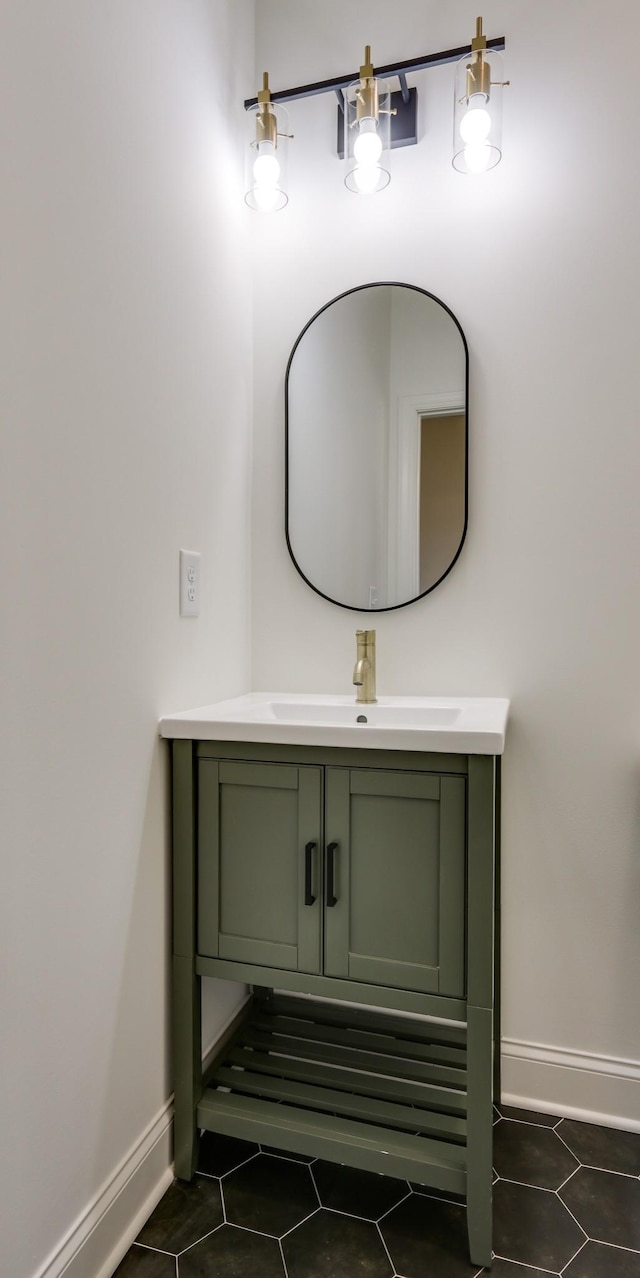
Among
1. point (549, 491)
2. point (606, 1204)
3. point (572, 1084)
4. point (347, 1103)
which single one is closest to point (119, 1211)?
point (347, 1103)

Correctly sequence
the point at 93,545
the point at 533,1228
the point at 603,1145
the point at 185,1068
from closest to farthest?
the point at 93,545 → the point at 533,1228 → the point at 185,1068 → the point at 603,1145

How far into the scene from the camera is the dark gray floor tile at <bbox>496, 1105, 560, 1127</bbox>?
1455mm

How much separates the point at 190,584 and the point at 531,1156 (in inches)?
52.2

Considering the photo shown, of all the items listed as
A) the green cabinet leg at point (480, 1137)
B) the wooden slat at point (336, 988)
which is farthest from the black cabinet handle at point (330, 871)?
the green cabinet leg at point (480, 1137)

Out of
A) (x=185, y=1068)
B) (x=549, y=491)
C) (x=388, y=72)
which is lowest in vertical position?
(x=185, y=1068)

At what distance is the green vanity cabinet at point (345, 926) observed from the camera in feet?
3.62

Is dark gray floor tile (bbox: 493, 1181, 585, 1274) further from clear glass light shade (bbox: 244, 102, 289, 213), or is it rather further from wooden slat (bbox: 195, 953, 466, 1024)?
clear glass light shade (bbox: 244, 102, 289, 213)

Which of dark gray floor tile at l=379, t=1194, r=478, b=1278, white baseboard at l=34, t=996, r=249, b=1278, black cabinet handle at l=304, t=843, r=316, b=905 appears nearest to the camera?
white baseboard at l=34, t=996, r=249, b=1278

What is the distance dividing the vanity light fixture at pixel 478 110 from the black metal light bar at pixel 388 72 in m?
0.02

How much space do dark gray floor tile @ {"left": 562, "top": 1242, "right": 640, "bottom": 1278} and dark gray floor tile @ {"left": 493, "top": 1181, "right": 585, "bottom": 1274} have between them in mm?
14

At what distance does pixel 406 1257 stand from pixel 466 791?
77 centimetres

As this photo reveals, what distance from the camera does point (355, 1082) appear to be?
1.36 metres

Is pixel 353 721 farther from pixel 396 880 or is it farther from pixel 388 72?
pixel 388 72

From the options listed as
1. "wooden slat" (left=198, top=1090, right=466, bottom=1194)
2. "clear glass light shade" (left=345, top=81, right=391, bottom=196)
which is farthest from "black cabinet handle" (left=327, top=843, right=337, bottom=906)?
"clear glass light shade" (left=345, top=81, right=391, bottom=196)
